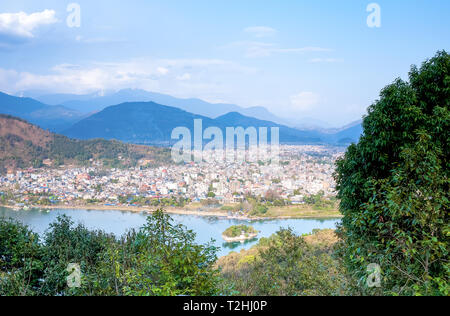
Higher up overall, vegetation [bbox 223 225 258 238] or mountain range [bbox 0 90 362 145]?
mountain range [bbox 0 90 362 145]

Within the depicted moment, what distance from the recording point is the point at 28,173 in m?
20.9

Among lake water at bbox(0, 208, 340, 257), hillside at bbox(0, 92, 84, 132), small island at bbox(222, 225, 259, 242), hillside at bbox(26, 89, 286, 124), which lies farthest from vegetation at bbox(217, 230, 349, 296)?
hillside at bbox(26, 89, 286, 124)

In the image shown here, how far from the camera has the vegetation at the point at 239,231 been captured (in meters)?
13.2

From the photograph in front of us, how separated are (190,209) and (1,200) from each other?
379 inches

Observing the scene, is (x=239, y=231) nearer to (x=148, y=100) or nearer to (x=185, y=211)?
(x=185, y=211)

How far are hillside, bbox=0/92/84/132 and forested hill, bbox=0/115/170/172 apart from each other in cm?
926

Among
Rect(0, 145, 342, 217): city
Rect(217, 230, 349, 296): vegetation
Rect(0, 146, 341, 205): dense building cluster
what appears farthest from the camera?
Rect(0, 146, 341, 205): dense building cluster

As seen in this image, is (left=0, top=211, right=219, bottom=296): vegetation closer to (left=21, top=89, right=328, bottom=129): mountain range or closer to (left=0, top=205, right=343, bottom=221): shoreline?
(left=0, top=205, right=343, bottom=221): shoreline

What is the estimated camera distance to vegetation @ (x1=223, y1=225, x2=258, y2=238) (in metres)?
13.2

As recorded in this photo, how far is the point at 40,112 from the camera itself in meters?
40.0

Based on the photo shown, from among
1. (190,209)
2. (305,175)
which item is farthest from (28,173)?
(305,175)

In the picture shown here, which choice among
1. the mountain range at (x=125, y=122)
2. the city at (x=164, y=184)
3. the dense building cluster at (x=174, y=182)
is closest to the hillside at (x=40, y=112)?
the mountain range at (x=125, y=122)

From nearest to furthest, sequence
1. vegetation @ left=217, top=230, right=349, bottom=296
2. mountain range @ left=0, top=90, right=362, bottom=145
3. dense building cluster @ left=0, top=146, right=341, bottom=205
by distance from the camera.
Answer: vegetation @ left=217, top=230, right=349, bottom=296 → dense building cluster @ left=0, top=146, right=341, bottom=205 → mountain range @ left=0, top=90, right=362, bottom=145
